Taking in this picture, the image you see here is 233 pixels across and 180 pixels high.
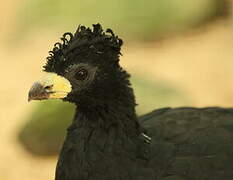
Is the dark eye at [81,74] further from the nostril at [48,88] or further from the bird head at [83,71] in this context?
the nostril at [48,88]

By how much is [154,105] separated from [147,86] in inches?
23.1

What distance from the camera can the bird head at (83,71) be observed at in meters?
5.48

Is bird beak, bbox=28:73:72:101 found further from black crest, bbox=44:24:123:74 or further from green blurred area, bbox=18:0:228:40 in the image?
green blurred area, bbox=18:0:228:40

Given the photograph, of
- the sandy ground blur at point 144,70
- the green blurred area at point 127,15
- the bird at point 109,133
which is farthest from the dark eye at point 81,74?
the green blurred area at point 127,15

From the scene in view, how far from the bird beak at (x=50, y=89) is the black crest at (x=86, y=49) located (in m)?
0.10

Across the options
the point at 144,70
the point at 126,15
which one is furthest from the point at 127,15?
the point at 144,70

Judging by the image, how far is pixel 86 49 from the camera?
550 centimetres

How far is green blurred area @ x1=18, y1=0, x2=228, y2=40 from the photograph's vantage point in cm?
1138

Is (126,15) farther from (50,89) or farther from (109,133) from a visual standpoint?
(50,89)

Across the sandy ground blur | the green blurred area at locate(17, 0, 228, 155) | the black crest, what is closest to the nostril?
the black crest

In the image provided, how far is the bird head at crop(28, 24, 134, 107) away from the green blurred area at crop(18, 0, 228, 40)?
5.70m

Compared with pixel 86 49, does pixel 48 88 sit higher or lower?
lower

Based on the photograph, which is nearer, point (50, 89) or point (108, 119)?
point (50, 89)

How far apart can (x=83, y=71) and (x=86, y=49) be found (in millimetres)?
186
